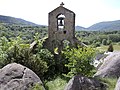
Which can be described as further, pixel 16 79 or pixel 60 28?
pixel 60 28

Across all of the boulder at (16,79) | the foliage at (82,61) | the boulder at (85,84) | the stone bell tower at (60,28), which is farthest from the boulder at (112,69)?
the stone bell tower at (60,28)

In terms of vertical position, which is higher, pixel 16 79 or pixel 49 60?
pixel 16 79

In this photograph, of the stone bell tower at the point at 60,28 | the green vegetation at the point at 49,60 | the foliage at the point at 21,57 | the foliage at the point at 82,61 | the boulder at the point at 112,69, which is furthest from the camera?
the stone bell tower at the point at 60,28

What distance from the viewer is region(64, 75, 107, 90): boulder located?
525 inches

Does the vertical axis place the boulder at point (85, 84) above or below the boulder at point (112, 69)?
below

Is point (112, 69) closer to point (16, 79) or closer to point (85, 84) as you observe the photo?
point (85, 84)

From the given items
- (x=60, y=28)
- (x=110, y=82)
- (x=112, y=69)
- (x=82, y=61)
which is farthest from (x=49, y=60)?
(x=110, y=82)

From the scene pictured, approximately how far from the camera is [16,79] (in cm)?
1542

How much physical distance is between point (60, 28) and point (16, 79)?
1140cm

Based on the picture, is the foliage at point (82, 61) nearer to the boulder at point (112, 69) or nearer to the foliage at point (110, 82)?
the boulder at point (112, 69)

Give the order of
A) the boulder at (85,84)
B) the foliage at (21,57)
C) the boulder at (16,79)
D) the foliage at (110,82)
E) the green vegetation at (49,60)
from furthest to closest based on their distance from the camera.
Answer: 1. the foliage at (21,57)
2. the green vegetation at (49,60)
3. the boulder at (16,79)
4. the foliage at (110,82)
5. the boulder at (85,84)

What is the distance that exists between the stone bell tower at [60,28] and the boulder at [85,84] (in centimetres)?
1211

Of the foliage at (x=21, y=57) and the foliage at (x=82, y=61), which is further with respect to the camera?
the foliage at (x=21, y=57)

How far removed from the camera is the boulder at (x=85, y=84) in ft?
43.7
